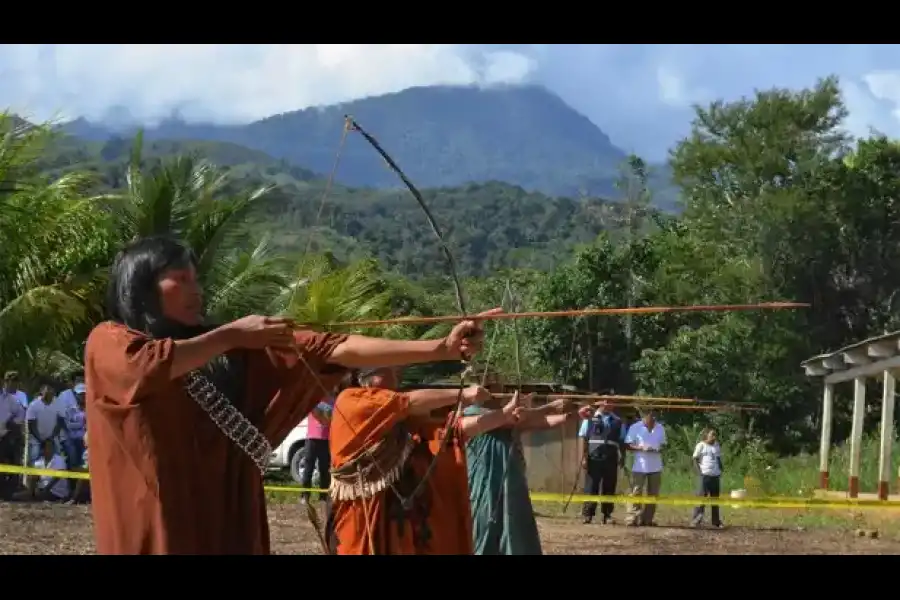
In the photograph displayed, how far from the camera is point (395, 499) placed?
17.0 ft

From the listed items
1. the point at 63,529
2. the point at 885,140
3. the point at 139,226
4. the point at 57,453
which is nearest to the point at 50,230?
the point at 139,226

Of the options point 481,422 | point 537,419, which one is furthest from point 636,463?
point 481,422

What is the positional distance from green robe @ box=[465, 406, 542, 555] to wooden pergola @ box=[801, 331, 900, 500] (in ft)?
26.8

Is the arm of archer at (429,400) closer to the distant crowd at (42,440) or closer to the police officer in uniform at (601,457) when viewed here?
the distant crowd at (42,440)

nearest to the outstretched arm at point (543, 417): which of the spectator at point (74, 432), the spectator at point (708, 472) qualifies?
the spectator at point (708, 472)

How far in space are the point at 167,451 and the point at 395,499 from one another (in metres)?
2.21

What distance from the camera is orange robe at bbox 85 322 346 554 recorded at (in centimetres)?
301

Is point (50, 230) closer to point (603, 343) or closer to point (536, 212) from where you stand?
point (603, 343)

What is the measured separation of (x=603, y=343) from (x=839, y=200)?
13.9 ft

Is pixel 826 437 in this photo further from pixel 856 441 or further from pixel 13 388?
pixel 13 388

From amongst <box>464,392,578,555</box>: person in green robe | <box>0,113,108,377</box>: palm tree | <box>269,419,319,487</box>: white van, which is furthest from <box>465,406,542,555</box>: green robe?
<box>269,419,319,487</box>: white van

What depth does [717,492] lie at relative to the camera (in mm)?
13680

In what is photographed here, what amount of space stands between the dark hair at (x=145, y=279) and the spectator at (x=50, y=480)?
31.1 feet

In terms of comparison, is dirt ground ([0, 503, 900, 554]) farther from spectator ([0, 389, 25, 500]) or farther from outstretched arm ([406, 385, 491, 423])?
outstretched arm ([406, 385, 491, 423])
